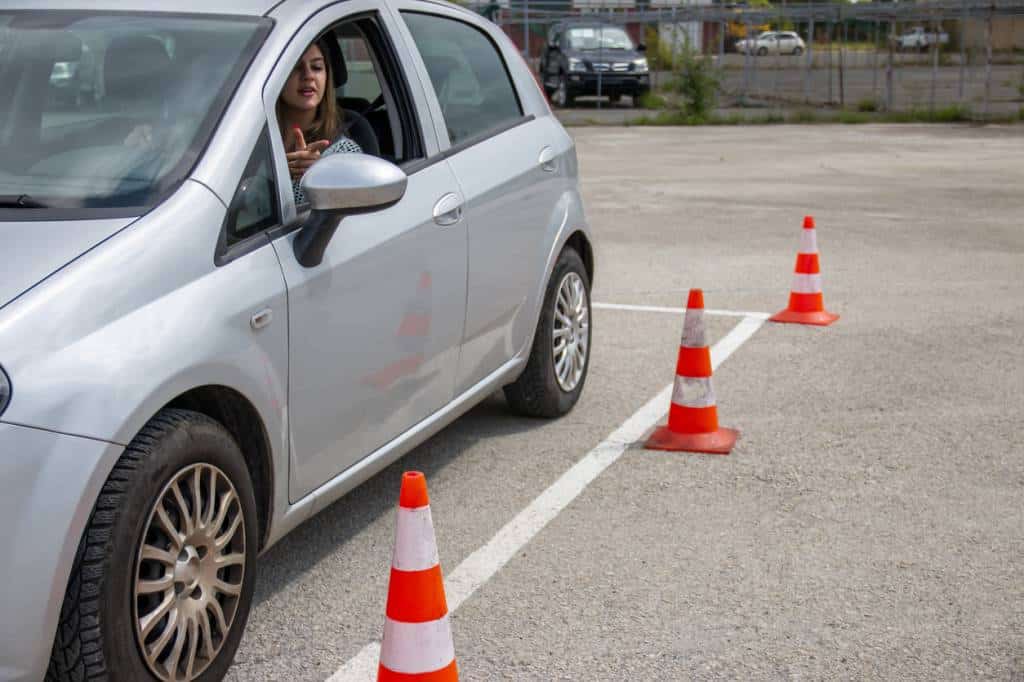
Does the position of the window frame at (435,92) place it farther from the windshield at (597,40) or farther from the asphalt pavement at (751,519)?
the windshield at (597,40)

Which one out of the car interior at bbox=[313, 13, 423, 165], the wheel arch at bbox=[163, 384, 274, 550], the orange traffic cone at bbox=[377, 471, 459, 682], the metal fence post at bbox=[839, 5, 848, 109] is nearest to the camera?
the orange traffic cone at bbox=[377, 471, 459, 682]

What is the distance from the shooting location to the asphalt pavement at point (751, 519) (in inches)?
150

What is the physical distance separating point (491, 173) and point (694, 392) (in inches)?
50.8

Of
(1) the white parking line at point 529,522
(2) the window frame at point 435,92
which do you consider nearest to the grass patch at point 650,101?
(1) the white parking line at point 529,522

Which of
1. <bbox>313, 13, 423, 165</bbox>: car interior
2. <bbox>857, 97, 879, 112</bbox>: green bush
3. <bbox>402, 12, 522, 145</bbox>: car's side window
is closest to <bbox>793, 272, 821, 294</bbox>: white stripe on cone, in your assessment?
<bbox>402, 12, 522, 145</bbox>: car's side window

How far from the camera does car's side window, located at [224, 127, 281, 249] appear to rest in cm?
360

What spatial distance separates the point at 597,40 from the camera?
102 feet

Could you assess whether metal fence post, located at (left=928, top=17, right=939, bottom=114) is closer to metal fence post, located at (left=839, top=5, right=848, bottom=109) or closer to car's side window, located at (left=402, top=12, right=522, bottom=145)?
metal fence post, located at (left=839, top=5, right=848, bottom=109)

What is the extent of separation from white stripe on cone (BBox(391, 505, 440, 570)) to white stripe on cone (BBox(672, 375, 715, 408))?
281cm

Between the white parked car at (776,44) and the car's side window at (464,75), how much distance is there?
85.7 ft

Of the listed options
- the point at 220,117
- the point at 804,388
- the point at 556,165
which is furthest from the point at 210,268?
the point at 804,388

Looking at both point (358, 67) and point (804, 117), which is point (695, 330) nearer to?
point (358, 67)

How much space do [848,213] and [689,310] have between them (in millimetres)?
8110

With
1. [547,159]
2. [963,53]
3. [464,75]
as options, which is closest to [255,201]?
[464,75]
